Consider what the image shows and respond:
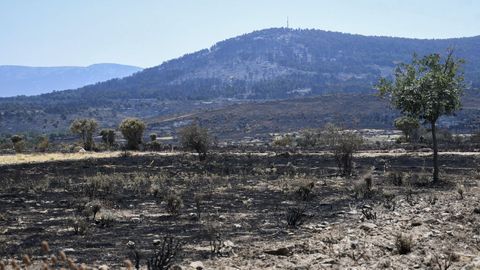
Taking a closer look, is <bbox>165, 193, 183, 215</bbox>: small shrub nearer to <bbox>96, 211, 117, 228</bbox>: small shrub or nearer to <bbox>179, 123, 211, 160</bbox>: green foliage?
<bbox>96, 211, 117, 228</bbox>: small shrub

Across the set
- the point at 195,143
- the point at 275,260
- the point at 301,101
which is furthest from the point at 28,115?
the point at 275,260

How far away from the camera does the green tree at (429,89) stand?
86.6 feet

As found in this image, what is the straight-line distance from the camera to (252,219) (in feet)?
56.0

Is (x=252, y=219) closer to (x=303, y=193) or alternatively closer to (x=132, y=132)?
(x=303, y=193)

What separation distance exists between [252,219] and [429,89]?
14070mm

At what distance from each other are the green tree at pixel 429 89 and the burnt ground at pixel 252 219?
3.50 m

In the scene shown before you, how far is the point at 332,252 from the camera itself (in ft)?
38.2

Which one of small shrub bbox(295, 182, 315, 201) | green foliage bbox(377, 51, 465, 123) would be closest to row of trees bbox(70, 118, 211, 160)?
green foliage bbox(377, 51, 465, 123)

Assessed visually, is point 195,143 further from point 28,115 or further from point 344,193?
point 28,115

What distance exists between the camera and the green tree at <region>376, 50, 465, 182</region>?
26406 mm

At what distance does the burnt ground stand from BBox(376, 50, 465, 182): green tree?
3501 millimetres

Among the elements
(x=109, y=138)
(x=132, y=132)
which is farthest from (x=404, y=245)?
(x=109, y=138)

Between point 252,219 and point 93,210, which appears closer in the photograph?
point 252,219

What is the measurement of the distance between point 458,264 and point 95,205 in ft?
39.2
